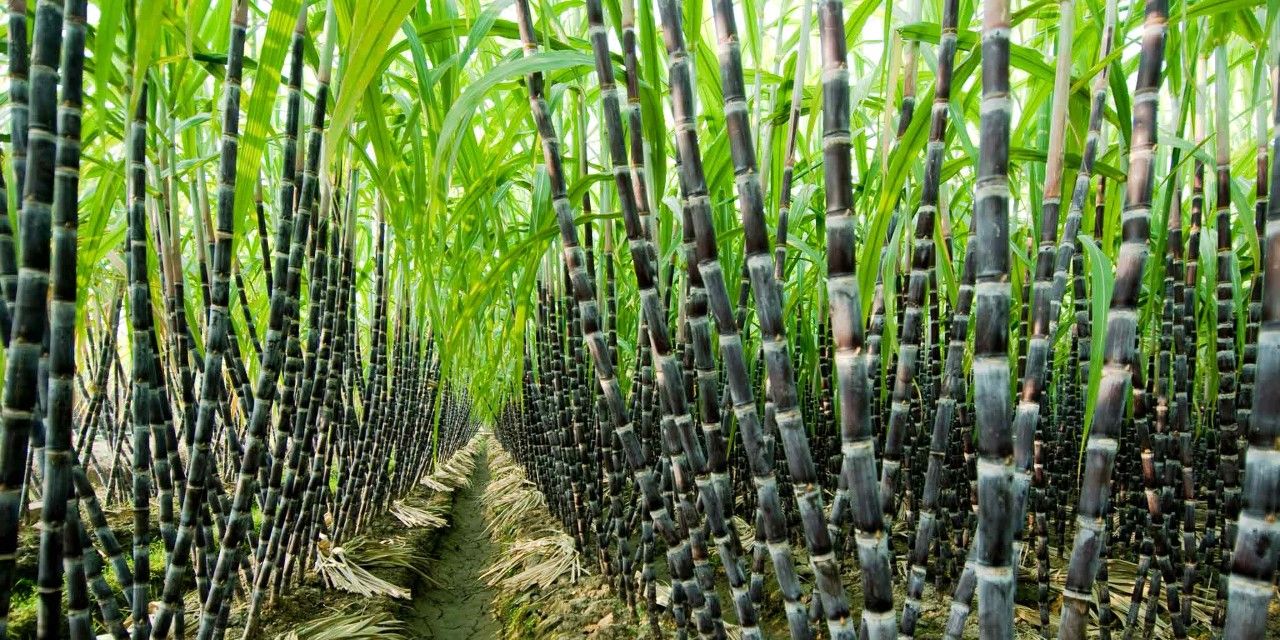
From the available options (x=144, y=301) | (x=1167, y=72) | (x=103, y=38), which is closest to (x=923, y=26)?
(x=1167, y=72)

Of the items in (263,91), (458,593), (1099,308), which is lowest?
(458,593)

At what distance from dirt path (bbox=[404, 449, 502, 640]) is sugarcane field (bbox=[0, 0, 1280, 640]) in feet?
0.09

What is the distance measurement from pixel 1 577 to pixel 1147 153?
1058 mm

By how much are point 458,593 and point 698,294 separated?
2.08 m

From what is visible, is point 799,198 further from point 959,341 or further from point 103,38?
point 103,38

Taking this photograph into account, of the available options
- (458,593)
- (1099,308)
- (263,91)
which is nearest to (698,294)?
(1099,308)

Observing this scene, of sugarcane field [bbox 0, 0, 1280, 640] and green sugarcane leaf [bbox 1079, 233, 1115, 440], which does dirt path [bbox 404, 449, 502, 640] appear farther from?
green sugarcane leaf [bbox 1079, 233, 1115, 440]

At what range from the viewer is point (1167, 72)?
0.97 metres

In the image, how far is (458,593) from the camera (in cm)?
250

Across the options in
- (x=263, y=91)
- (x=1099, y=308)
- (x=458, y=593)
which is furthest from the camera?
(x=458, y=593)

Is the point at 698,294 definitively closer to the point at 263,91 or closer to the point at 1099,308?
the point at 1099,308

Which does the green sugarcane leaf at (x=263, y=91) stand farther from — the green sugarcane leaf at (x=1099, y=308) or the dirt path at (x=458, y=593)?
the dirt path at (x=458, y=593)

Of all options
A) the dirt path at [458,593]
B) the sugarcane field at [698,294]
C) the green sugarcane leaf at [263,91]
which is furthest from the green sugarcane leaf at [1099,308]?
the dirt path at [458,593]

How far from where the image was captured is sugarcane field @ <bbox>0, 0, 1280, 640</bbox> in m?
0.58
